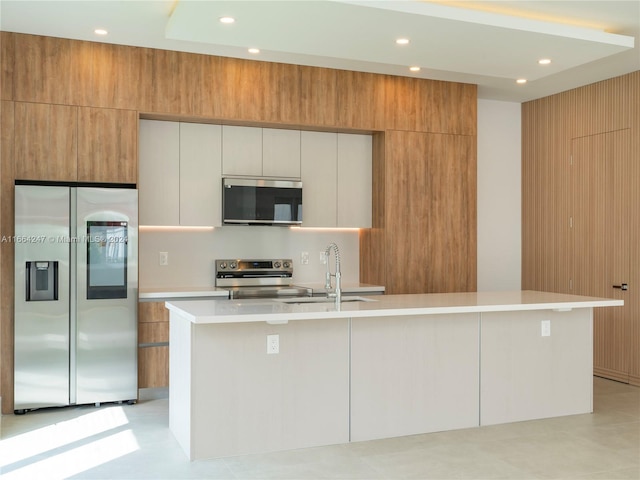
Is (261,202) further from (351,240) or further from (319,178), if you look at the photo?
(351,240)

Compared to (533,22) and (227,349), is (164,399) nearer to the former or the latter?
(227,349)

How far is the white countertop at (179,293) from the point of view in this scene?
527 cm

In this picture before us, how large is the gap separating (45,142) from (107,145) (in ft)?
1.47

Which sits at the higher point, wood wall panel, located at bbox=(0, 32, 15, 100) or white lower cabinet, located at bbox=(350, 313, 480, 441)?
wood wall panel, located at bbox=(0, 32, 15, 100)

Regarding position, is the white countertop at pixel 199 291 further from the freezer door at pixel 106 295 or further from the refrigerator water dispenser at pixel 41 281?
the refrigerator water dispenser at pixel 41 281

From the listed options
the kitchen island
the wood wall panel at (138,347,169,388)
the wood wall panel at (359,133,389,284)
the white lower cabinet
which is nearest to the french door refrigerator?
the wood wall panel at (138,347,169,388)

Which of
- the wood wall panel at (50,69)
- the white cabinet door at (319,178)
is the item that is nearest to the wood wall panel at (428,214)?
the white cabinet door at (319,178)

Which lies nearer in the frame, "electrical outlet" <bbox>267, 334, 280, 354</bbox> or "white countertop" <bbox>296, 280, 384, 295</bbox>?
"electrical outlet" <bbox>267, 334, 280, 354</bbox>

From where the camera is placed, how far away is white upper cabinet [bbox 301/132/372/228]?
20.2 ft

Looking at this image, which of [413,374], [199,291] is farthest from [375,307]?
[199,291]

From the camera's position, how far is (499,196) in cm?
726

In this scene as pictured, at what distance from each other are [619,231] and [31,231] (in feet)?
16.5

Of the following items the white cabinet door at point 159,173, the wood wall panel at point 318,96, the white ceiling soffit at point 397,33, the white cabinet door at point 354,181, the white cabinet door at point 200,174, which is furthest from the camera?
the white cabinet door at point 354,181

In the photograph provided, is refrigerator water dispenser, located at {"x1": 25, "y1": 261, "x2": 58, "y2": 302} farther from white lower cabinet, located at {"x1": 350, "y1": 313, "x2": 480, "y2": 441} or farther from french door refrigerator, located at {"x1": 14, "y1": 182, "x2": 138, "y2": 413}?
white lower cabinet, located at {"x1": 350, "y1": 313, "x2": 480, "y2": 441}
